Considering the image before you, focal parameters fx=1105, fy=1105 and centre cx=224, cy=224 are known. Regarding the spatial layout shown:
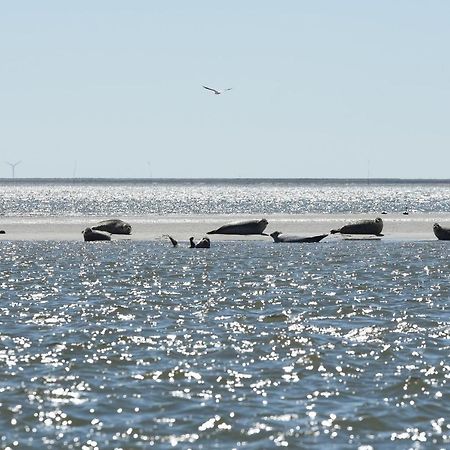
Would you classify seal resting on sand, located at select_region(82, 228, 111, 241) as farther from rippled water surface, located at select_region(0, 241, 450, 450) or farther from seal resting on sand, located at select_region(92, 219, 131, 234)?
rippled water surface, located at select_region(0, 241, 450, 450)

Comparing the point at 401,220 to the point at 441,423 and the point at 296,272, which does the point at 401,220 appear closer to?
the point at 296,272

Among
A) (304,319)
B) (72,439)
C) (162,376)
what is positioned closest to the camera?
(72,439)

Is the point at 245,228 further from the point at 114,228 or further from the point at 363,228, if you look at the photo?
the point at 114,228

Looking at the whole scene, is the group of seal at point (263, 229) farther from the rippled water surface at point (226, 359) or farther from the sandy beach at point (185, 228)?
the rippled water surface at point (226, 359)

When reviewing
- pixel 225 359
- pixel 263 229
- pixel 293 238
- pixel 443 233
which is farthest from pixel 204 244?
pixel 225 359

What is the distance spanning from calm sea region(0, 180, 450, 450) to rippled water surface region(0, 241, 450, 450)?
27 millimetres

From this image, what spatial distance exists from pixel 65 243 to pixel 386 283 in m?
18.6

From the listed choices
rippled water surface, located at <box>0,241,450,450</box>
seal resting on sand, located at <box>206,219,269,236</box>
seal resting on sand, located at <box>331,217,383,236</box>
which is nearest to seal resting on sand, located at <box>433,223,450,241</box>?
seal resting on sand, located at <box>331,217,383,236</box>

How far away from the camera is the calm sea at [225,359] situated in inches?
482

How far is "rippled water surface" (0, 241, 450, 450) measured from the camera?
12.3m

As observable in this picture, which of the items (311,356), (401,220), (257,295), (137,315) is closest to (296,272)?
(257,295)

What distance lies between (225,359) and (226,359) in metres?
0.01

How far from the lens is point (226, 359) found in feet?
53.0

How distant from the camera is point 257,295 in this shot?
80.2 ft
